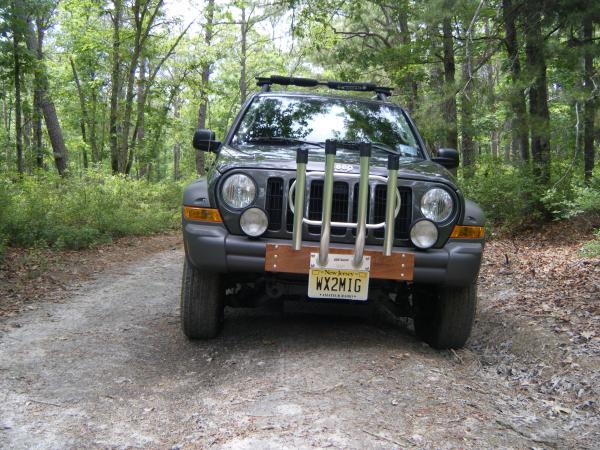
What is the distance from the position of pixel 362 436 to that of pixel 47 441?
1.53 m

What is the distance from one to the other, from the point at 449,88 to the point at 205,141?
557 cm

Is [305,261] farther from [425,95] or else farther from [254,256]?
[425,95]

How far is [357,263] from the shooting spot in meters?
3.59

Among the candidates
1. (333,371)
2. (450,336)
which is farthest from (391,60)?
(333,371)

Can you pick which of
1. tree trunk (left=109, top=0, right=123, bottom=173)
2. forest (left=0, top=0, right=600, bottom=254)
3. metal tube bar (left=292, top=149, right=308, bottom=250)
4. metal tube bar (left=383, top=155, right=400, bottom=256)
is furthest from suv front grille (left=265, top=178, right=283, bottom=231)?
tree trunk (left=109, top=0, right=123, bottom=173)

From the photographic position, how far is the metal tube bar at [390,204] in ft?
11.3

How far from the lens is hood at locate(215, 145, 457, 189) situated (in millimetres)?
3812

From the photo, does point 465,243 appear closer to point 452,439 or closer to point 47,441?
point 452,439

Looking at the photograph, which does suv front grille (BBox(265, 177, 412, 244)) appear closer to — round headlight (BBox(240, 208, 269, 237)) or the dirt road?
round headlight (BBox(240, 208, 269, 237))

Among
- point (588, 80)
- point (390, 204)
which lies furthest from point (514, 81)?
point (390, 204)

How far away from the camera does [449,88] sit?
912 centimetres

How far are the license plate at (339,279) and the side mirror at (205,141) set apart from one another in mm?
1786

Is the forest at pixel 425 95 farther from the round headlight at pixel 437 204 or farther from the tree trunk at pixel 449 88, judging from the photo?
the round headlight at pixel 437 204

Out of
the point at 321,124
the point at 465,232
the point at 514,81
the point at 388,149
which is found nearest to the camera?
the point at 465,232
